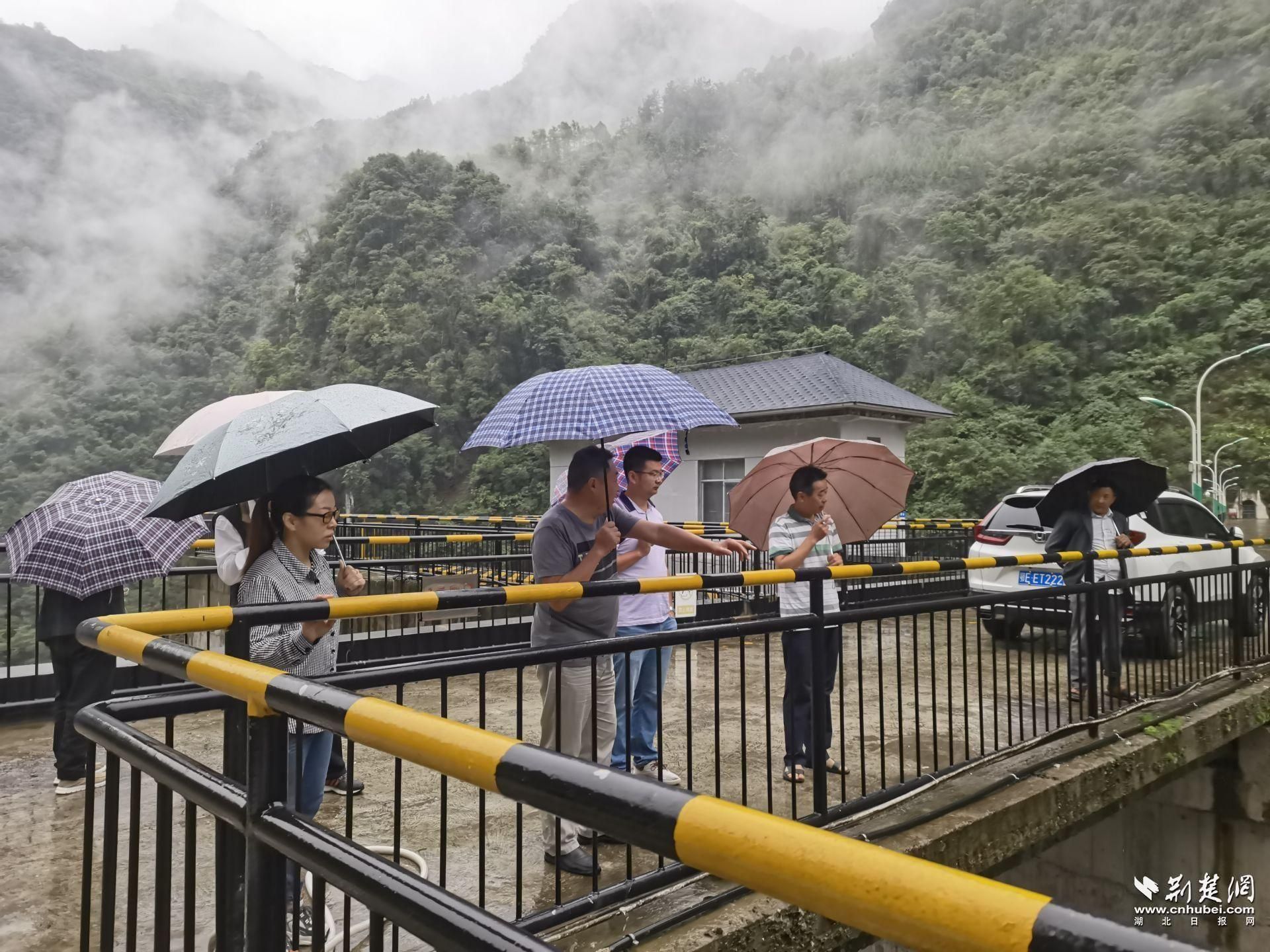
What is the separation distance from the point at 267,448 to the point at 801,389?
20830 millimetres

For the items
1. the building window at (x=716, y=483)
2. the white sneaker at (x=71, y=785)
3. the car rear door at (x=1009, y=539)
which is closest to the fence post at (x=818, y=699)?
the white sneaker at (x=71, y=785)

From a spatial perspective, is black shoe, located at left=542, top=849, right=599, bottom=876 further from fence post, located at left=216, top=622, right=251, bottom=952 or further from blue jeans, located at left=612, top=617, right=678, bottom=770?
fence post, located at left=216, top=622, right=251, bottom=952

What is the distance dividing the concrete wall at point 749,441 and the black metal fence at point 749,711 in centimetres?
1311

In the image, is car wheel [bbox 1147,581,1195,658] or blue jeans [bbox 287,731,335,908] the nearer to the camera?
blue jeans [bbox 287,731,335,908]

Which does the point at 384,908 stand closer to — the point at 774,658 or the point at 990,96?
the point at 774,658

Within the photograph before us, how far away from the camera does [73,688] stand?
4.65 meters

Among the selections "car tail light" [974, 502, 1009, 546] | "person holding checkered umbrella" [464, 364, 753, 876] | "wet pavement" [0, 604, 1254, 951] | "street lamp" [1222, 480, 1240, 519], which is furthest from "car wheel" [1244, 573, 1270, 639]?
"street lamp" [1222, 480, 1240, 519]

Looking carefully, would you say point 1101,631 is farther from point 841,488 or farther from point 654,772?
point 654,772

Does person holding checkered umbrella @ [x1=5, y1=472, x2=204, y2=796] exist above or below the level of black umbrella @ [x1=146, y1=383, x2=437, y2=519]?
below

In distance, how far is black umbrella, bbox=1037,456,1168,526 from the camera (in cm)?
661

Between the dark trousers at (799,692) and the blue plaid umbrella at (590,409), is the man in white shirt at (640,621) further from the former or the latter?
the dark trousers at (799,692)

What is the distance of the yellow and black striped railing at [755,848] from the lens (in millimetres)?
787

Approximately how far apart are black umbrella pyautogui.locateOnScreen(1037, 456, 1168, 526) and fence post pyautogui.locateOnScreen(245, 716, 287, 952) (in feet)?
20.8

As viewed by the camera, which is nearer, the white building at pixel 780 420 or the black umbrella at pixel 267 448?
the black umbrella at pixel 267 448
